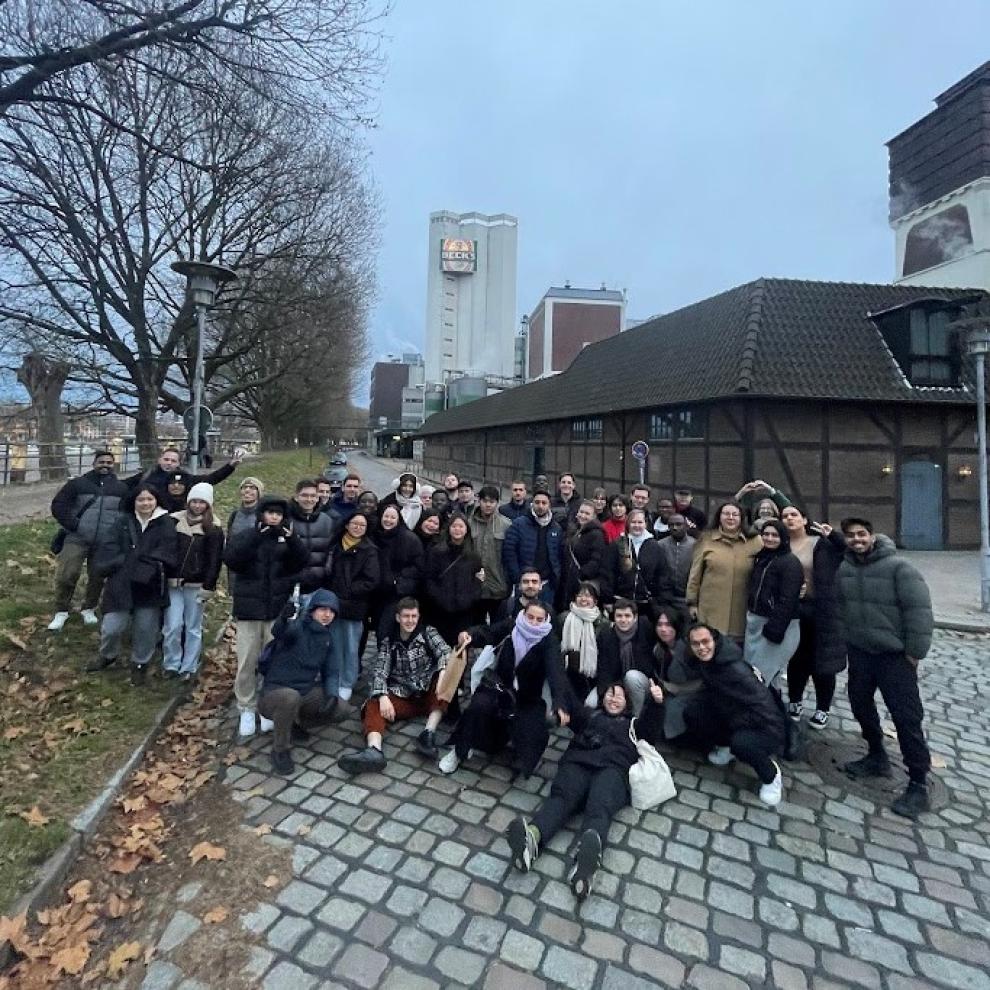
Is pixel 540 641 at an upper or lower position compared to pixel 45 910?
upper

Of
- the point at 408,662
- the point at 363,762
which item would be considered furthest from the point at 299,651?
the point at 363,762

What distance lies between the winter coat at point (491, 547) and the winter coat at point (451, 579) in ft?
0.83

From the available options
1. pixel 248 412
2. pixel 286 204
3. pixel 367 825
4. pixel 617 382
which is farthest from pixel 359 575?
pixel 248 412

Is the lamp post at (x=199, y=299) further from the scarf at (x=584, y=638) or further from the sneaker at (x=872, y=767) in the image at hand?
the sneaker at (x=872, y=767)

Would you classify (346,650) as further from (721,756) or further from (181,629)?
(721,756)

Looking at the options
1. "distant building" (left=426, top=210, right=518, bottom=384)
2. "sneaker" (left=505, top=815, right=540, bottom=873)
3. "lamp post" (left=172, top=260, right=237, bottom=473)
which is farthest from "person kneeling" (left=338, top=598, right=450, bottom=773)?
"distant building" (left=426, top=210, right=518, bottom=384)

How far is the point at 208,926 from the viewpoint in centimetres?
269

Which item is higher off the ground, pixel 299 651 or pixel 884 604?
pixel 884 604

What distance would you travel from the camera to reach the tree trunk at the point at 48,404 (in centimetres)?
1530

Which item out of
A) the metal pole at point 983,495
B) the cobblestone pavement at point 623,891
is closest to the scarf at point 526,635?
the cobblestone pavement at point 623,891

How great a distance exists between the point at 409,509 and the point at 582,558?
6.08 ft

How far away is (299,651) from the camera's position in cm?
438

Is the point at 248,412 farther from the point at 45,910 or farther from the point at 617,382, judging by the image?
the point at 45,910

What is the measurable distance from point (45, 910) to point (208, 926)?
2.59 feet
